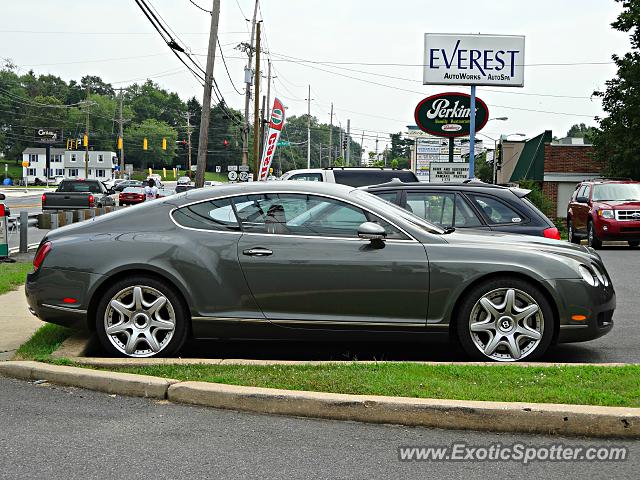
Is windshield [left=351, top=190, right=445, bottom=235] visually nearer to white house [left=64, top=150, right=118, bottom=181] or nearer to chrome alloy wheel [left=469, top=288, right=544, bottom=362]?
chrome alloy wheel [left=469, top=288, right=544, bottom=362]

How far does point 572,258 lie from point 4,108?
156860 mm

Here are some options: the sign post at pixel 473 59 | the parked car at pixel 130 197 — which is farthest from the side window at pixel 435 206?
the parked car at pixel 130 197

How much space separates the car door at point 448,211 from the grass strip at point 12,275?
5.06 metres

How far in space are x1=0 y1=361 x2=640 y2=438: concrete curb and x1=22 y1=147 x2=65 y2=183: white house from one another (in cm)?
15197

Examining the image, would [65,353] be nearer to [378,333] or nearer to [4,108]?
[378,333]

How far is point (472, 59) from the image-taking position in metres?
29.0

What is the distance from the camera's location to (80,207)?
31781mm

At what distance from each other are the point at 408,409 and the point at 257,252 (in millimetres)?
2153

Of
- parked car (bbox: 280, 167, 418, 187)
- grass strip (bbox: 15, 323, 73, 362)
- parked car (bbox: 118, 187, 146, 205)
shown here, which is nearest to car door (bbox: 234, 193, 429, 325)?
grass strip (bbox: 15, 323, 73, 362)

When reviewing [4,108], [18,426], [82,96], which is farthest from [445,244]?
[82,96]

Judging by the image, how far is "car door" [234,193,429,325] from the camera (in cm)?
686

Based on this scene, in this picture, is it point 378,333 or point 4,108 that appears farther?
point 4,108

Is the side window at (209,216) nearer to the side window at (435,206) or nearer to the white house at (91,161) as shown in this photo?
the side window at (435,206)

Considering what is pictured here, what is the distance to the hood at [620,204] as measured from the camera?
21766mm
